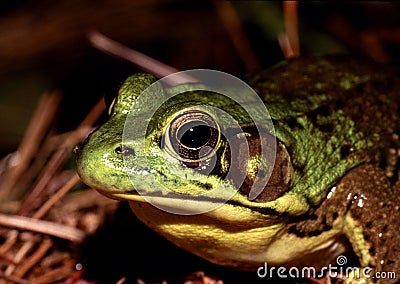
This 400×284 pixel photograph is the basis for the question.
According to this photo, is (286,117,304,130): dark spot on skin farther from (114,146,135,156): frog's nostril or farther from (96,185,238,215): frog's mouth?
(114,146,135,156): frog's nostril

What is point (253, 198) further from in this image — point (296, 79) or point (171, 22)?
point (171, 22)

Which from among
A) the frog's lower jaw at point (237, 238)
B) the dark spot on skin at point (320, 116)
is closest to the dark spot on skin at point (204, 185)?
the frog's lower jaw at point (237, 238)

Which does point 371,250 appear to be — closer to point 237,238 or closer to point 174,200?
point 237,238

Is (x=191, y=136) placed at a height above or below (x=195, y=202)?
above

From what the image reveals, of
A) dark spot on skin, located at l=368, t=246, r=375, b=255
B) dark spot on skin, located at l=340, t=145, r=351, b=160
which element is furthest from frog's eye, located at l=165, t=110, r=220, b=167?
dark spot on skin, located at l=368, t=246, r=375, b=255

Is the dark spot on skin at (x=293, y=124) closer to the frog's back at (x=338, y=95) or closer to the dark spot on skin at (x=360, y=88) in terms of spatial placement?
the frog's back at (x=338, y=95)

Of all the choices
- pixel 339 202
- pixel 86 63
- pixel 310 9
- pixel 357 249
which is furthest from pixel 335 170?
pixel 86 63

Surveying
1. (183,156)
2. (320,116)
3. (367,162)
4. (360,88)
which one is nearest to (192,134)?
(183,156)
